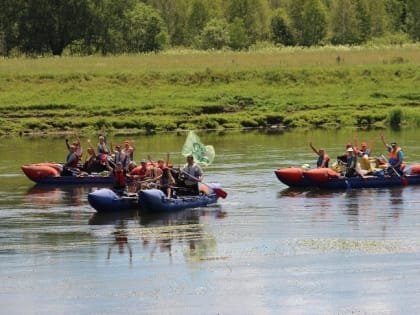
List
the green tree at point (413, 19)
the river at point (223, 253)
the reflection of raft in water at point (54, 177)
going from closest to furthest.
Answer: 1. the river at point (223, 253)
2. the reflection of raft in water at point (54, 177)
3. the green tree at point (413, 19)

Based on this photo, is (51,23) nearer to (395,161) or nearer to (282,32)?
(282,32)

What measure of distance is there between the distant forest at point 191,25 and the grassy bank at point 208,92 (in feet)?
40.7

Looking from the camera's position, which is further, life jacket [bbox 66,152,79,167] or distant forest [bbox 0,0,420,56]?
distant forest [bbox 0,0,420,56]

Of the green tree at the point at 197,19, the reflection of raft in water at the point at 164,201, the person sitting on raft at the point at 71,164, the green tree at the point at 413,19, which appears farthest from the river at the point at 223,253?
the green tree at the point at 197,19

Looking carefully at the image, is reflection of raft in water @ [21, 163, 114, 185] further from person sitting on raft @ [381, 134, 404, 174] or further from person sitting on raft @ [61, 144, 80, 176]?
person sitting on raft @ [381, 134, 404, 174]

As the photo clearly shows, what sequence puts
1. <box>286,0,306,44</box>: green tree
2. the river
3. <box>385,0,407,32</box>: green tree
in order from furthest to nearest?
<box>385,0,407,32</box>: green tree → <box>286,0,306,44</box>: green tree → the river

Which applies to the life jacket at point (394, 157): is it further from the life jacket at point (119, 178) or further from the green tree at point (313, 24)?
the green tree at point (313, 24)

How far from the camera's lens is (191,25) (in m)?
118

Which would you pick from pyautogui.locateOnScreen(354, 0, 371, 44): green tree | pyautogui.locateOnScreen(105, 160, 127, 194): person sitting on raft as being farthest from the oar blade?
pyautogui.locateOnScreen(354, 0, 371, 44): green tree

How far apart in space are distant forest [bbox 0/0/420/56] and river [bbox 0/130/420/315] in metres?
47.9

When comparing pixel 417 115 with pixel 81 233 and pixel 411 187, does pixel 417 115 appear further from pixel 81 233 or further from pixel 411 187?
pixel 81 233

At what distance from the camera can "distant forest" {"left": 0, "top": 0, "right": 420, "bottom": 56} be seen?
84.7 meters

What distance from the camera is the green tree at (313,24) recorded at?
108938 millimetres

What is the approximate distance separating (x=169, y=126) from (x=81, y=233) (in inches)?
1156
